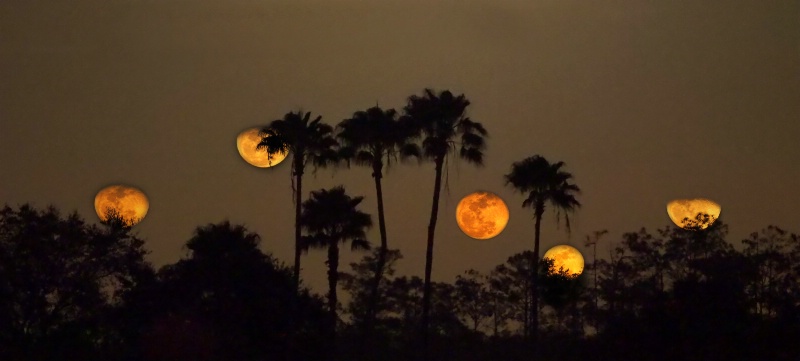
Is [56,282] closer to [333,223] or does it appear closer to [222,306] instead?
[222,306]

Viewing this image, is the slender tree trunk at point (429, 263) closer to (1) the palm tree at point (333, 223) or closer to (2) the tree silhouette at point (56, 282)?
(1) the palm tree at point (333, 223)

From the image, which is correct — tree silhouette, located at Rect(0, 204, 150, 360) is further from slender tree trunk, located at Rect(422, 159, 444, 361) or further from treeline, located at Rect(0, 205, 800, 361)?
slender tree trunk, located at Rect(422, 159, 444, 361)

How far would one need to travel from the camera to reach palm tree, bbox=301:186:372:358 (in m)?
66.4

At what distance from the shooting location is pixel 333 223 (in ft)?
219

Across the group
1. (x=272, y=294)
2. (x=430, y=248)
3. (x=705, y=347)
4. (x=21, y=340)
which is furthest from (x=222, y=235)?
(x=705, y=347)

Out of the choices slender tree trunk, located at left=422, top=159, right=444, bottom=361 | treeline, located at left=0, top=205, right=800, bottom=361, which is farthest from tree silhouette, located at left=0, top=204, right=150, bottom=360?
slender tree trunk, located at left=422, top=159, right=444, bottom=361

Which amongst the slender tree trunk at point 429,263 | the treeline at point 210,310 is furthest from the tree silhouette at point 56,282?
the slender tree trunk at point 429,263

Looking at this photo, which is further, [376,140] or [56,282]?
[376,140]

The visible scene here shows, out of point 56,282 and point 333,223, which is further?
point 333,223

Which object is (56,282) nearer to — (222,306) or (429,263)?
(222,306)

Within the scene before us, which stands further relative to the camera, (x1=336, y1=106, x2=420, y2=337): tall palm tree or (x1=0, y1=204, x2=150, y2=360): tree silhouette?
(x1=336, y1=106, x2=420, y2=337): tall palm tree

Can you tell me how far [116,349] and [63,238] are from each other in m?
5.16

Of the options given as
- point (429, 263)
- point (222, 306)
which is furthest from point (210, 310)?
point (429, 263)

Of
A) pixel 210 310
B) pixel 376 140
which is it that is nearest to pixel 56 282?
pixel 210 310
